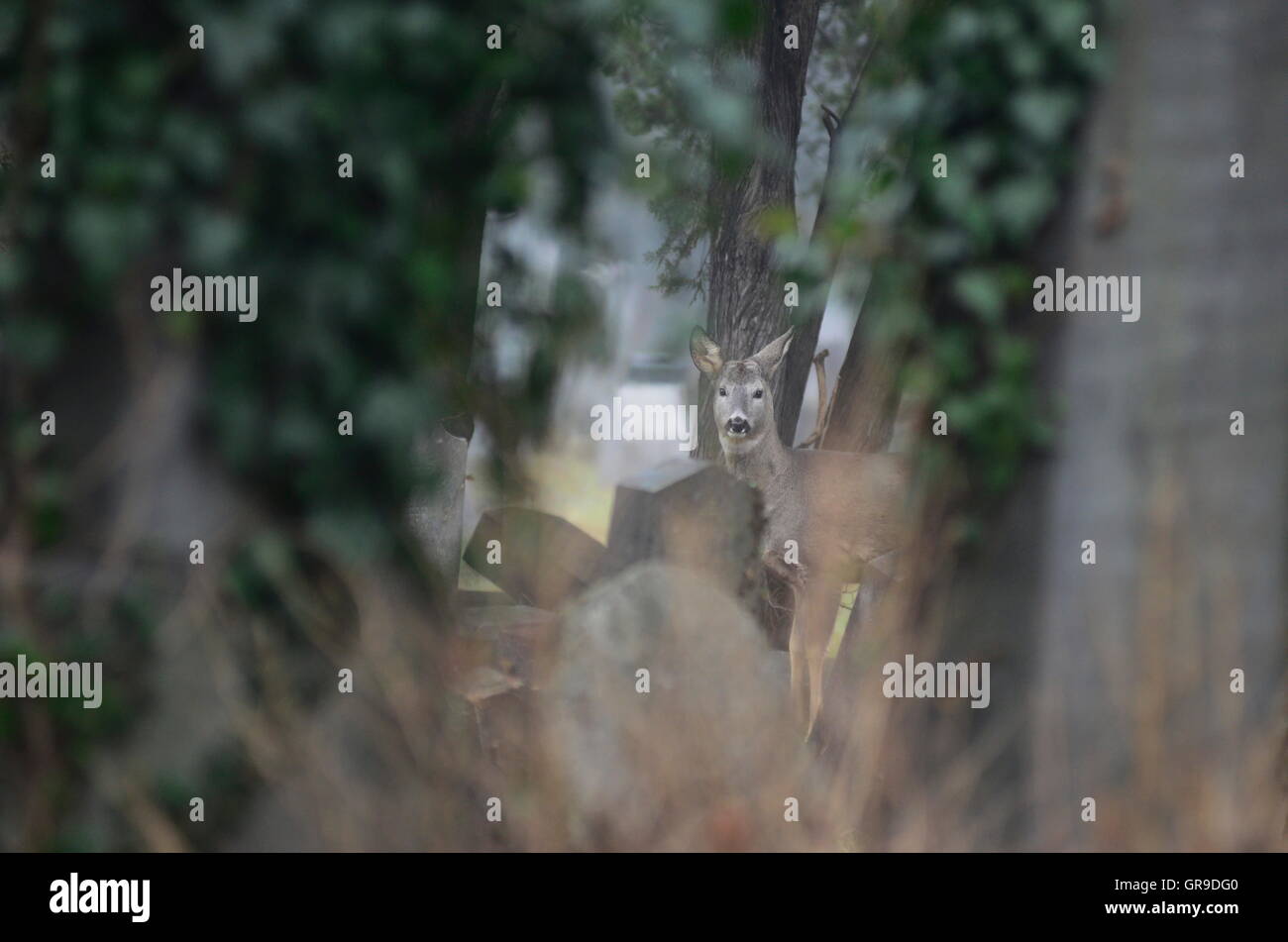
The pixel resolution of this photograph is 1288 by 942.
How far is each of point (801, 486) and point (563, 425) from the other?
151 inches

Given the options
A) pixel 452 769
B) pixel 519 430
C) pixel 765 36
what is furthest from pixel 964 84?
pixel 765 36

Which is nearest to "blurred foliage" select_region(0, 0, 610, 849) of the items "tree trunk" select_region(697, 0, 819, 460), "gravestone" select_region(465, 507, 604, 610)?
"gravestone" select_region(465, 507, 604, 610)

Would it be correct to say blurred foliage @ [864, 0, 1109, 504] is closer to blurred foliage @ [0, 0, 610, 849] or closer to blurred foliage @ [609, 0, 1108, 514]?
blurred foliage @ [609, 0, 1108, 514]

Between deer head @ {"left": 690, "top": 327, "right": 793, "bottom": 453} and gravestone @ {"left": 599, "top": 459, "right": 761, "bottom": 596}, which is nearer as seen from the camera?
gravestone @ {"left": 599, "top": 459, "right": 761, "bottom": 596}

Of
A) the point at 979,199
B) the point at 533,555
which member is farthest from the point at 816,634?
the point at 979,199

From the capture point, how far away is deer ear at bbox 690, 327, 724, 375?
6.80m

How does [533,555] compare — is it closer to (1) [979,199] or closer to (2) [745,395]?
(2) [745,395]

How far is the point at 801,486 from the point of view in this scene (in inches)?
269

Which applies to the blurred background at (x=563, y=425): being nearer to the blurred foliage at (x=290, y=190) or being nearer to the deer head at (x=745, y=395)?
the blurred foliage at (x=290, y=190)

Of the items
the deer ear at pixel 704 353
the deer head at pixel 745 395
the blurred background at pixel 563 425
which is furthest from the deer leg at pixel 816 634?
the blurred background at pixel 563 425

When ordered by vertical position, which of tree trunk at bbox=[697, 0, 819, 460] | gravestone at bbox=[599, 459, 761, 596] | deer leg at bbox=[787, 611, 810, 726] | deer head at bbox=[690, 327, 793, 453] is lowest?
deer leg at bbox=[787, 611, 810, 726]

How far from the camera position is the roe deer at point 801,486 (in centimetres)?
655

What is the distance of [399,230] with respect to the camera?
2.71 metres

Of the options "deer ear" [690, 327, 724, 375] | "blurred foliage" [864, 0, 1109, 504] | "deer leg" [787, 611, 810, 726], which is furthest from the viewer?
"deer ear" [690, 327, 724, 375]
